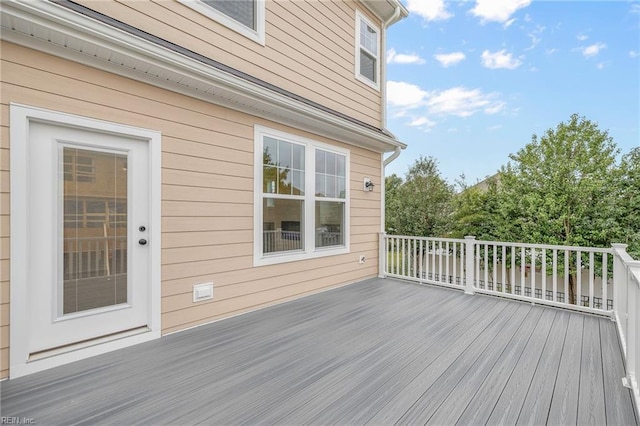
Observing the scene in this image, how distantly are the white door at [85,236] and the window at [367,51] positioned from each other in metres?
4.46

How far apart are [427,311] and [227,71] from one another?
3821 mm

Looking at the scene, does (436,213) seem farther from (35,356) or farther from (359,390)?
(35,356)

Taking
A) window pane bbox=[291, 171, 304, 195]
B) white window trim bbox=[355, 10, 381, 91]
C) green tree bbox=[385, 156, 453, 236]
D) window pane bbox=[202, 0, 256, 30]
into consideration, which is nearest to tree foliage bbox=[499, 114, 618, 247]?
green tree bbox=[385, 156, 453, 236]

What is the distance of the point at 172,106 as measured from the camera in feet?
9.86

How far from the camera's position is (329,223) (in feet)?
16.0

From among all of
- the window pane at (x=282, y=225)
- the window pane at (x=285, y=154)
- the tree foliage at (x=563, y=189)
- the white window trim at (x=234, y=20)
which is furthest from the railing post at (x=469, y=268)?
the tree foliage at (x=563, y=189)

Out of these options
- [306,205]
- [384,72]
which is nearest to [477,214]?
[384,72]

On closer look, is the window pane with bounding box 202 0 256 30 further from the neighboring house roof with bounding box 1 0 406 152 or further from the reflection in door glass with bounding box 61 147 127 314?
the reflection in door glass with bounding box 61 147 127 314

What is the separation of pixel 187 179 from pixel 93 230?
3.11 feet

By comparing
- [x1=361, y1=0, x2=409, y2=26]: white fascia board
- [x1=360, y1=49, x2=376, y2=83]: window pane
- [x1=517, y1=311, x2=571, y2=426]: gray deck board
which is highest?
[x1=361, y1=0, x2=409, y2=26]: white fascia board

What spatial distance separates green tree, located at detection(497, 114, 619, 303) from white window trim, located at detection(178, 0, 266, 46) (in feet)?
30.1

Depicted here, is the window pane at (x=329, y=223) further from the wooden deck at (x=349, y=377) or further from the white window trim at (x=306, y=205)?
the wooden deck at (x=349, y=377)

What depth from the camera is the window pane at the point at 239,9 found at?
3494 millimetres

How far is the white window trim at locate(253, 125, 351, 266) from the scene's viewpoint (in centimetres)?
373
